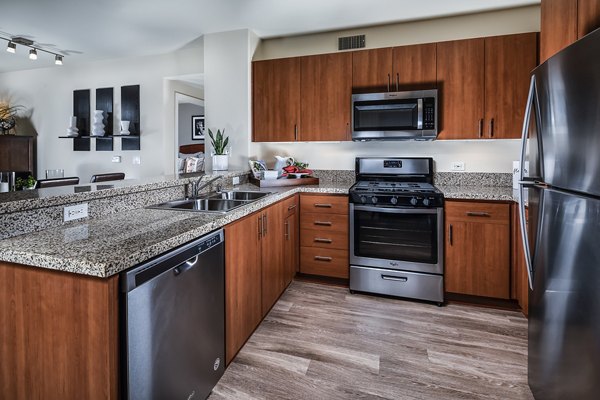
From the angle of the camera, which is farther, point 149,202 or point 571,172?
point 149,202

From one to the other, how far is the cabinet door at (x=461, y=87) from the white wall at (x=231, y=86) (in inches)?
73.7

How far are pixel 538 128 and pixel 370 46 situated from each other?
7.92 feet

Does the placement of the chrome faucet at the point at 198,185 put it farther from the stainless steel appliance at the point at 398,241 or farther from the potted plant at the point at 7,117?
the potted plant at the point at 7,117

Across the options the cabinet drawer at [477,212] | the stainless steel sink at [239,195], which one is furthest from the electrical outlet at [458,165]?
the stainless steel sink at [239,195]

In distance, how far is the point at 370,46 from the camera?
11.4 feet

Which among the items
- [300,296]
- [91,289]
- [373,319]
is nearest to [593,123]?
[91,289]

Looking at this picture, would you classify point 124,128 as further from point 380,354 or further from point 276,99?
point 380,354

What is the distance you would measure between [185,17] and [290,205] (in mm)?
2067

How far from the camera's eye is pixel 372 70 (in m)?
3.14

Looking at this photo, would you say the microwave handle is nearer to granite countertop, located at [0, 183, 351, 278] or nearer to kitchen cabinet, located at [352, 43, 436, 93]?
kitchen cabinet, located at [352, 43, 436, 93]

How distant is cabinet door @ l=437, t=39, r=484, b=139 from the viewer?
9.45 feet

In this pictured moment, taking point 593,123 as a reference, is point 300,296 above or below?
below

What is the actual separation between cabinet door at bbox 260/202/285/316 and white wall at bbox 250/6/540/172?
1248 millimetres

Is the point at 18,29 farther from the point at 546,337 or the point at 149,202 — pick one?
the point at 546,337
